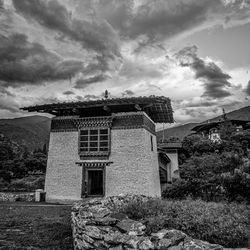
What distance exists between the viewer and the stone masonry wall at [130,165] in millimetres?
14820

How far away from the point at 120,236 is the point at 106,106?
1152cm

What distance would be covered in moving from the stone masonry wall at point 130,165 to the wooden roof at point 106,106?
1672 mm

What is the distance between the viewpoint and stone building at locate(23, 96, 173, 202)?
1513 centimetres

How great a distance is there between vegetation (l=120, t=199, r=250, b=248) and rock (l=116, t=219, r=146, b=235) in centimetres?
20

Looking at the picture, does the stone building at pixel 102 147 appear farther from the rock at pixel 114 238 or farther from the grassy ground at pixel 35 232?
the rock at pixel 114 238

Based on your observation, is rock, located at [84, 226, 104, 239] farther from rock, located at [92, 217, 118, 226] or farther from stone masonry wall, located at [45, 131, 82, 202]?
stone masonry wall, located at [45, 131, 82, 202]

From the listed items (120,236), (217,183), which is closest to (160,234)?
(120,236)

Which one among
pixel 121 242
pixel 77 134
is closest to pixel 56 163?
pixel 77 134

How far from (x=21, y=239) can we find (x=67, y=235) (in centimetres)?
142

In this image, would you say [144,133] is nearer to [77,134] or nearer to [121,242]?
[77,134]

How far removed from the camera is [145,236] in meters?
4.88

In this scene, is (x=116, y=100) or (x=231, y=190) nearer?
(x=231, y=190)

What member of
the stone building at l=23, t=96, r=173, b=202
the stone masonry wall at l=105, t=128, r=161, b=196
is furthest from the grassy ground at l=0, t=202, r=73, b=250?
the stone building at l=23, t=96, r=173, b=202

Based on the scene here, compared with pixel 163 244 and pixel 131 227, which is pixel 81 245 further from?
pixel 163 244
